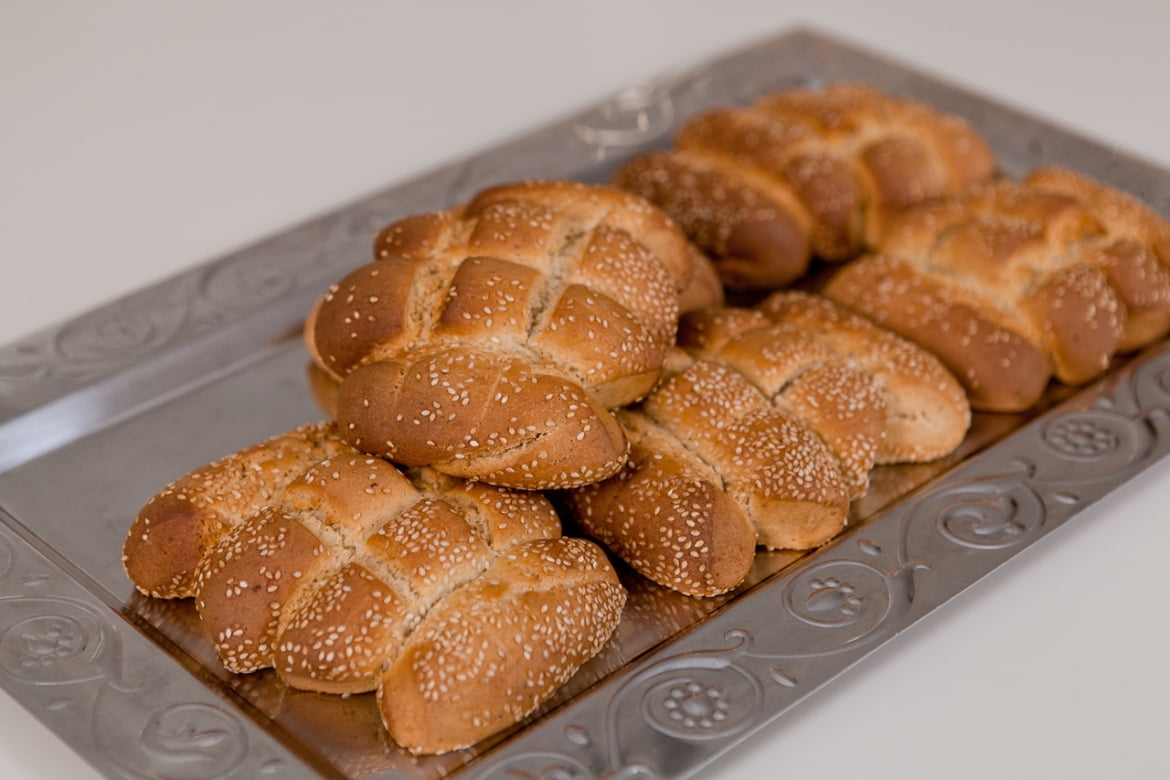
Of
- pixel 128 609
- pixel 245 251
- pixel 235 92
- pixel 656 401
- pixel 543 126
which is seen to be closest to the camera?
pixel 128 609

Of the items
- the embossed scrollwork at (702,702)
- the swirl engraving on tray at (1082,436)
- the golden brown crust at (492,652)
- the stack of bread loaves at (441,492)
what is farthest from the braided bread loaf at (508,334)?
the swirl engraving on tray at (1082,436)

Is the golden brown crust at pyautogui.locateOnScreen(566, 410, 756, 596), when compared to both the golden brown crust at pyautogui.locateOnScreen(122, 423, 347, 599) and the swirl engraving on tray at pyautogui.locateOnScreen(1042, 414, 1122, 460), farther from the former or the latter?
the swirl engraving on tray at pyautogui.locateOnScreen(1042, 414, 1122, 460)

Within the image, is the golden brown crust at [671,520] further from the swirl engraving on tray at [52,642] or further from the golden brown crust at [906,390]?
the swirl engraving on tray at [52,642]

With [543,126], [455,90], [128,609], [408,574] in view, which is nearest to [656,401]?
[408,574]

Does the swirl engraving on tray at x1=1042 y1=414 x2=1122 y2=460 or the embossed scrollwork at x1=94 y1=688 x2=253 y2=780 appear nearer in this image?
the embossed scrollwork at x1=94 y1=688 x2=253 y2=780

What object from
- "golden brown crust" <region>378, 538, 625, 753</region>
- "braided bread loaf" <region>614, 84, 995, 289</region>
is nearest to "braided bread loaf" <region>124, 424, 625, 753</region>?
"golden brown crust" <region>378, 538, 625, 753</region>

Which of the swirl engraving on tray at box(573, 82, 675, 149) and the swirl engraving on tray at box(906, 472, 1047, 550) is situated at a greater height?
the swirl engraving on tray at box(573, 82, 675, 149)

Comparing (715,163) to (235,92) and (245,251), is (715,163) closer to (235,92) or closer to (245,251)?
(245,251)
